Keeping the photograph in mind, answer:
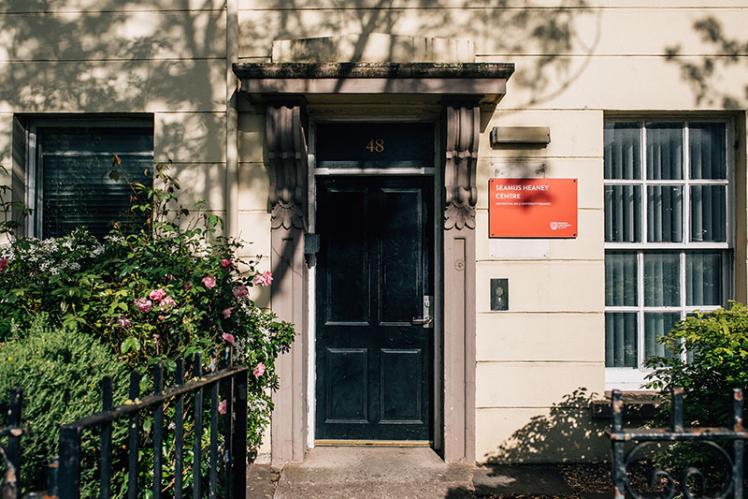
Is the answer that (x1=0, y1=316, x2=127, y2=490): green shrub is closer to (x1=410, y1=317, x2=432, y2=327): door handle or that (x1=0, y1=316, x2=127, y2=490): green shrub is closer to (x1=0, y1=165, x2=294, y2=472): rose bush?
(x1=0, y1=165, x2=294, y2=472): rose bush

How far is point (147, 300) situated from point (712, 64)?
4842mm

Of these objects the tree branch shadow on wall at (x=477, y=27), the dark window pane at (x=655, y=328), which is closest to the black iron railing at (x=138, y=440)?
the tree branch shadow on wall at (x=477, y=27)

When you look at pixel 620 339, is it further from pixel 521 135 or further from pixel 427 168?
pixel 427 168

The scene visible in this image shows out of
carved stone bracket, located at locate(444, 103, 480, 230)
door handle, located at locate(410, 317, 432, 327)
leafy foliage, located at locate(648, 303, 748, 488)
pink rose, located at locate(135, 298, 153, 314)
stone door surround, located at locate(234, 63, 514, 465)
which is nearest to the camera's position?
leafy foliage, located at locate(648, 303, 748, 488)

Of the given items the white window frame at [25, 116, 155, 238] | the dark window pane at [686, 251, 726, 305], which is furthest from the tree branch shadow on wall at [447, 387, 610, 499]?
the white window frame at [25, 116, 155, 238]

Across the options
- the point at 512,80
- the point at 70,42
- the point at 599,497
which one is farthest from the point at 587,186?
the point at 70,42

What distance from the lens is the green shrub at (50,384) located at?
278 centimetres

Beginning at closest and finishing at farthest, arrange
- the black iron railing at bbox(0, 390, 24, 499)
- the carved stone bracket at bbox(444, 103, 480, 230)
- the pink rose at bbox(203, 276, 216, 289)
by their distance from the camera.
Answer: the black iron railing at bbox(0, 390, 24, 499)
the pink rose at bbox(203, 276, 216, 289)
the carved stone bracket at bbox(444, 103, 480, 230)

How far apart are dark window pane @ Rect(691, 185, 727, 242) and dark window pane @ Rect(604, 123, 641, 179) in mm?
551

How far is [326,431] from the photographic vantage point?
534cm

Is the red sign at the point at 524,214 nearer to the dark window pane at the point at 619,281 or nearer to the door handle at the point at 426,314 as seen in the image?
the dark window pane at the point at 619,281

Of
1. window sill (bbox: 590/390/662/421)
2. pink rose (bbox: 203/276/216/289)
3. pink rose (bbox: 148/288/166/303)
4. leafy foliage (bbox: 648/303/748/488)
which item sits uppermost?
pink rose (bbox: 203/276/216/289)

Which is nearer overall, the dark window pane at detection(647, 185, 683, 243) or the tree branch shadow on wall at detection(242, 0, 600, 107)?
the tree branch shadow on wall at detection(242, 0, 600, 107)

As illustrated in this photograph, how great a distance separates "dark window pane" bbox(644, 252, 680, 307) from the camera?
534cm
